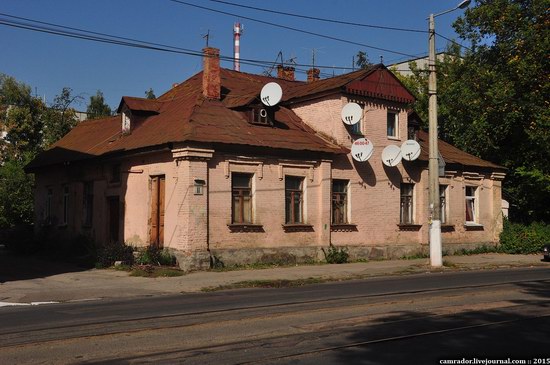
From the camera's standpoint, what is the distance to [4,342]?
7.91 meters

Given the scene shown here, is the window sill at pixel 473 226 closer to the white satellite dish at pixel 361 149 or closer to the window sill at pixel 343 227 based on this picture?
the window sill at pixel 343 227

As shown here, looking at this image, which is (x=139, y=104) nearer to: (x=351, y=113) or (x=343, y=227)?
(x=351, y=113)

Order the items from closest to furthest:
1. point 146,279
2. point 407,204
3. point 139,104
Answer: point 146,279
point 139,104
point 407,204

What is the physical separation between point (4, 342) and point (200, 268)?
11798 millimetres

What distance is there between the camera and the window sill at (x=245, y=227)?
2085 cm

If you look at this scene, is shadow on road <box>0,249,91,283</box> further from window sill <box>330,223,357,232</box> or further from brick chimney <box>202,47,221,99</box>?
window sill <box>330,223,357,232</box>

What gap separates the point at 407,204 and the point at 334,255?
224 inches

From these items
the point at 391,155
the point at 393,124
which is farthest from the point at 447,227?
the point at 393,124

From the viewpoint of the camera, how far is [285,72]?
33.2 metres

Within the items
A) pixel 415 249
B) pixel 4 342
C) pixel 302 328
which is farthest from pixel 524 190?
pixel 4 342

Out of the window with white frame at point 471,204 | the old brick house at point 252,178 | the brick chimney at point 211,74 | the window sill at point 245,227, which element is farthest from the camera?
the window with white frame at point 471,204

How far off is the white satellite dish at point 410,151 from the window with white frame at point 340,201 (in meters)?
3.06

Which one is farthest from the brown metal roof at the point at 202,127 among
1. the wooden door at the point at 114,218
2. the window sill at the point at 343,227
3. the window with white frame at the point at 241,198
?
the window sill at the point at 343,227

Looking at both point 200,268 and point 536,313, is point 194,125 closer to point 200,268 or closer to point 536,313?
point 200,268
